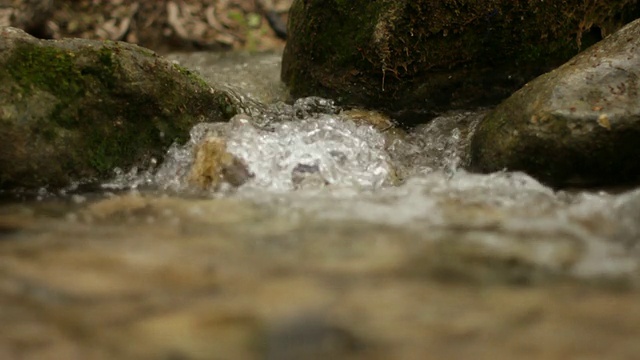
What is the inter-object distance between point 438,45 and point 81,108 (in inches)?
106

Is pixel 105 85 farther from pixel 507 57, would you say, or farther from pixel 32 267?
pixel 507 57

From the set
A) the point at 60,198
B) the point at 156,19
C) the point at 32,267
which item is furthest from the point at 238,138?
the point at 156,19

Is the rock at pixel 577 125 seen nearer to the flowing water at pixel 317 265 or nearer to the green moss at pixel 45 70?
the flowing water at pixel 317 265

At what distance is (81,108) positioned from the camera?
3680 mm

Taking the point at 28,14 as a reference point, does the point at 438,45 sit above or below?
above

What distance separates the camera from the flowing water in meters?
1.75

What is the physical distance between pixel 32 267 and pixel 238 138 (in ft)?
6.39

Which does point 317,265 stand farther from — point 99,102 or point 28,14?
point 28,14

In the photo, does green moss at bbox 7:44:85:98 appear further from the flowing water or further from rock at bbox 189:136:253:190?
rock at bbox 189:136:253:190

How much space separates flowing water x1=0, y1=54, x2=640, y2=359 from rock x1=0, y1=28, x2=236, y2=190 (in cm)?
18

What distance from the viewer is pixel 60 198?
3355 mm

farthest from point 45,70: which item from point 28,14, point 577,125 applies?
point 28,14

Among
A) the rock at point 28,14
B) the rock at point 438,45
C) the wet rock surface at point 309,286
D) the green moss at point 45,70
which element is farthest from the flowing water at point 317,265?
the rock at point 28,14

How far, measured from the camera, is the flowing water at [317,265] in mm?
1752
